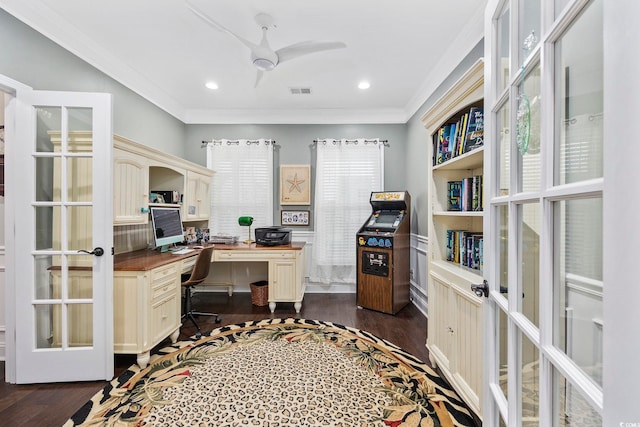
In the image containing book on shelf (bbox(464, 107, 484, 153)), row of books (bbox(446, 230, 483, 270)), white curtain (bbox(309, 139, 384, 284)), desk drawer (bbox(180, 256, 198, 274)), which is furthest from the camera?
white curtain (bbox(309, 139, 384, 284))

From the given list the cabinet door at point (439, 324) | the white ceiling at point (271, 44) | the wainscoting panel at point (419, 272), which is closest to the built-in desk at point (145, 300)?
the white ceiling at point (271, 44)

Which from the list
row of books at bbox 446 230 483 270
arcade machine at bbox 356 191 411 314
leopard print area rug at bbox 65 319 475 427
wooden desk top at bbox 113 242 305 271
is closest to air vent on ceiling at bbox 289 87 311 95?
arcade machine at bbox 356 191 411 314

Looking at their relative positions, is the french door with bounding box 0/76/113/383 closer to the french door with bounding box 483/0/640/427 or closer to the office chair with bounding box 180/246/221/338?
the office chair with bounding box 180/246/221/338

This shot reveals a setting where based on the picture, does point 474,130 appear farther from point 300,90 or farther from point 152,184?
point 152,184

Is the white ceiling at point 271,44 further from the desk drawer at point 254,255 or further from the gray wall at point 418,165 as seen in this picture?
the desk drawer at point 254,255

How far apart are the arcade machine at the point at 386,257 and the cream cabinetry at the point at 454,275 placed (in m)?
1.04

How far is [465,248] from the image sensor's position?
2.02 m

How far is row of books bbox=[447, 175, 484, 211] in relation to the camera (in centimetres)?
188

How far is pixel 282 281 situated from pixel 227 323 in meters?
0.76

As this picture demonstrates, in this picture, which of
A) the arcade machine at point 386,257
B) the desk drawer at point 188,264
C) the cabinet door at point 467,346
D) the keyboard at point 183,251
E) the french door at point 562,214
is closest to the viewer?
the french door at point 562,214

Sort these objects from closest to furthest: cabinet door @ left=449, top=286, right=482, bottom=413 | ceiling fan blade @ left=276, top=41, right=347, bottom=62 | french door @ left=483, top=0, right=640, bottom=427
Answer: french door @ left=483, top=0, right=640, bottom=427, cabinet door @ left=449, top=286, right=482, bottom=413, ceiling fan blade @ left=276, top=41, right=347, bottom=62

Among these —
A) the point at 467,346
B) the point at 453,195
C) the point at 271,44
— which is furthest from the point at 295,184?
the point at 467,346

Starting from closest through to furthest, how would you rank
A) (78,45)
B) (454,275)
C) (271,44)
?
(454,275)
(78,45)
(271,44)

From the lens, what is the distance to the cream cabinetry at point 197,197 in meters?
3.51
